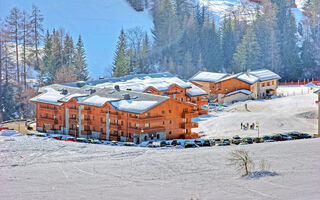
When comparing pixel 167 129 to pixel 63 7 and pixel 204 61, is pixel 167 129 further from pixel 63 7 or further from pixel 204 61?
pixel 63 7

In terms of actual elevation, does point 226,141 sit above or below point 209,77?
below

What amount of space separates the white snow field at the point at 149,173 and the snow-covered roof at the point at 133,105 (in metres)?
9.77

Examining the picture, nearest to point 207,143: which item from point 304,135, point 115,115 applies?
point 304,135

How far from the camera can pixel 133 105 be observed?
59.0 meters

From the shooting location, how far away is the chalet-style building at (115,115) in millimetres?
57938

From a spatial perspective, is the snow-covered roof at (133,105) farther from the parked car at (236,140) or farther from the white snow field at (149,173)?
the white snow field at (149,173)

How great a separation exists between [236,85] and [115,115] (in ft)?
108

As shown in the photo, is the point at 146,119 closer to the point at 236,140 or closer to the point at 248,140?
the point at 236,140

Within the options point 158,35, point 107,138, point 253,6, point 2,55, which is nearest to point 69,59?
point 2,55

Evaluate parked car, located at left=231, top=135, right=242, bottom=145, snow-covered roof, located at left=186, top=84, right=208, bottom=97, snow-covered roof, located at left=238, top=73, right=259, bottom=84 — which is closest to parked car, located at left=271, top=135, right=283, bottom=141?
parked car, located at left=231, top=135, right=242, bottom=145

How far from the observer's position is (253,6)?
134 m

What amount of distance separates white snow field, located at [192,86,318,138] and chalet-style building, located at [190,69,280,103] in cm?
487

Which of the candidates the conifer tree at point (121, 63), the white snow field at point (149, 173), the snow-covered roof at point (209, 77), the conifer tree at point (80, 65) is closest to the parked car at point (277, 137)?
the white snow field at point (149, 173)

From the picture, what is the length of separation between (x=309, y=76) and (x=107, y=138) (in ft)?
199
